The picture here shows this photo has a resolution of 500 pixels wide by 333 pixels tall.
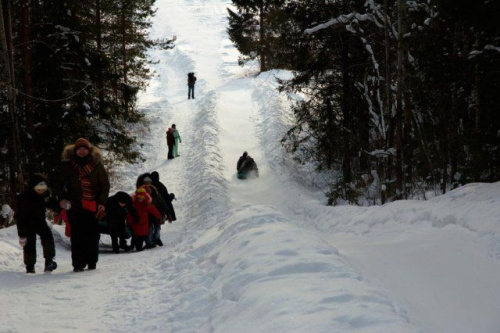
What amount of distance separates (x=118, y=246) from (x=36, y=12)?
987 centimetres

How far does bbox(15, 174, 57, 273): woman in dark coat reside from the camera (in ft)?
22.8

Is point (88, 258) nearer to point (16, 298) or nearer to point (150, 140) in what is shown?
point (16, 298)

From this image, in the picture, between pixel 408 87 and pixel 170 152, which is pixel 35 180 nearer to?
pixel 408 87

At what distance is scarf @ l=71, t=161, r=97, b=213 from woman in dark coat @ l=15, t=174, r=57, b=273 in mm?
552

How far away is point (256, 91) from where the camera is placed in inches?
1513

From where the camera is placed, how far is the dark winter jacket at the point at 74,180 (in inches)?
280

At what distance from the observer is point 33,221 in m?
7.04

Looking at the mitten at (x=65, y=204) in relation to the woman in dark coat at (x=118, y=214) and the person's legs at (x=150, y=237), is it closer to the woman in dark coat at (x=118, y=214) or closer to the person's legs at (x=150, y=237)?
the woman in dark coat at (x=118, y=214)

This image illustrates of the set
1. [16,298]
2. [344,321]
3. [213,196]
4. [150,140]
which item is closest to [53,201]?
[16,298]

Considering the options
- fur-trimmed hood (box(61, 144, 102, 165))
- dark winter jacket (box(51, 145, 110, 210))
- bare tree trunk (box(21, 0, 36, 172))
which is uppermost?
bare tree trunk (box(21, 0, 36, 172))

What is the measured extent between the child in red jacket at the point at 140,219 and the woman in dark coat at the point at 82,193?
2.86m

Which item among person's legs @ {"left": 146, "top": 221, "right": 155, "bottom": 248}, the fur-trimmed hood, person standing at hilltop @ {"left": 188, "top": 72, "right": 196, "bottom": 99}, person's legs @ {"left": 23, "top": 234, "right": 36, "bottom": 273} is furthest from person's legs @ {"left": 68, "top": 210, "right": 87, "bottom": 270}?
person standing at hilltop @ {"left": 188, "top": 72, "right": 196, "bottom": 99}

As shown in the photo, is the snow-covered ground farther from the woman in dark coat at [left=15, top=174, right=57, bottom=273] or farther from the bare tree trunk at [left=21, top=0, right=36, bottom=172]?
the bare tree trunk at [left=21, top=0, right=36, bottom=172]

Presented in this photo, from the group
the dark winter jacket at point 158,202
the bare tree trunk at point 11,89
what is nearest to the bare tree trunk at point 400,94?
the dark winter jacket at point 158,202
